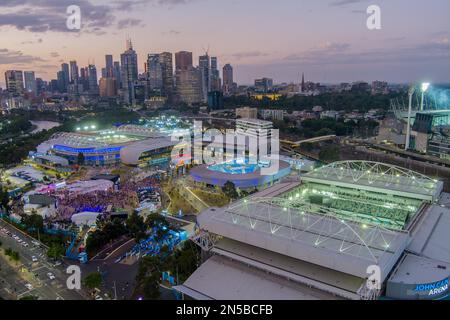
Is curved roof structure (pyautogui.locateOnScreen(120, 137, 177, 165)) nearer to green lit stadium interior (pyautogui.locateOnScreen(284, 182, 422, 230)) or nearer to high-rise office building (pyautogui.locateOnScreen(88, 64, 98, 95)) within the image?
green lit stadium interior (pyautogui.locateOnScreen(284, 182, 422, 230))

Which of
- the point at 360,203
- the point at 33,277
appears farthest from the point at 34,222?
the point at 360,203

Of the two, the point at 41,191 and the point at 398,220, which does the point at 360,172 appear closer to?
the point at 398,220

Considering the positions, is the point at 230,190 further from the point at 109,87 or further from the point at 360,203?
the point at 109,87

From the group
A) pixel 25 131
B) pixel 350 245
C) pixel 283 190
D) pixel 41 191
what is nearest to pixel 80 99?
pixel 25 131

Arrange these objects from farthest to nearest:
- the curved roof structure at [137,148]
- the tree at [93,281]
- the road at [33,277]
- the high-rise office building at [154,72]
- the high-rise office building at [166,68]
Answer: the high-rise office building at [154,72] < the high-rise office building at [166,68] < the curved roof structure at [137,148] < the road at [33,277] < the tree at [93,281]

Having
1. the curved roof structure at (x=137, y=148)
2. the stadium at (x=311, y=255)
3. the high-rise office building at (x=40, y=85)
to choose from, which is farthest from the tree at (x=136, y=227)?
the high-rise office building at (x=40, y=85)

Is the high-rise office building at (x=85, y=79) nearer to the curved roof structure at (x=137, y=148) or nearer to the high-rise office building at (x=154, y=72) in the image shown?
the high-rise office building at (x=154, y=72)
